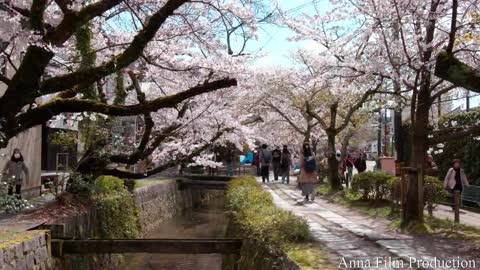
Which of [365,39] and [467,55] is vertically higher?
[365,39]

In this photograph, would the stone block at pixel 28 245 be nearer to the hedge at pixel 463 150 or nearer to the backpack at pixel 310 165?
the backpack at pixel 310 165

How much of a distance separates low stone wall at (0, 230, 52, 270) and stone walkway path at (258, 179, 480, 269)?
4847 millimetres

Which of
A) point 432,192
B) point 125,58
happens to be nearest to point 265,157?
point 432,192

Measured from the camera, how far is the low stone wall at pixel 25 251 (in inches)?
315

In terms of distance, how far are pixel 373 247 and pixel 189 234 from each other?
15.1 m

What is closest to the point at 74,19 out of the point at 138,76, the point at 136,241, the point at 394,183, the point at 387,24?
the point at 136,241

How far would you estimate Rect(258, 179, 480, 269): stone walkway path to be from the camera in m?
6.75

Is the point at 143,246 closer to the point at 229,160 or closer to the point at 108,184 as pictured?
the point at 108,184

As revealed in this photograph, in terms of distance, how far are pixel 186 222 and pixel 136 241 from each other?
52.0 feet

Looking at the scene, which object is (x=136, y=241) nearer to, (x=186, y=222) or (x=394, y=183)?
(x=394, y=183)

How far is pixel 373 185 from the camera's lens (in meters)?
15.5

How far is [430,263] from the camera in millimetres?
6871

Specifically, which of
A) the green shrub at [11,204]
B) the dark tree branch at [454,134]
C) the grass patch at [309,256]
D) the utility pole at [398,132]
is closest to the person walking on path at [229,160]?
the utility pole at [398,132]

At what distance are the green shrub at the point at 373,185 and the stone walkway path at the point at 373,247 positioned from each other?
3.21 meters
